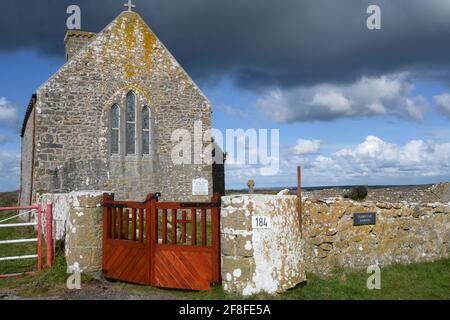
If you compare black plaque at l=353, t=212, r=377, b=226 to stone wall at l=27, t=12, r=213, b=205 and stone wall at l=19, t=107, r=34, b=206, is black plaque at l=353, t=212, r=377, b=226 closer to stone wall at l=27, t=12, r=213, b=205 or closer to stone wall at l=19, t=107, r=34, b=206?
stone wall at l=27, t=12, r=213, b=205

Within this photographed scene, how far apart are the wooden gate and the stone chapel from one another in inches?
→ 340

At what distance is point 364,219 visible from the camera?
10.2 meters

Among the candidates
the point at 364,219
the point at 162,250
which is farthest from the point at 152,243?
the point at 364,219

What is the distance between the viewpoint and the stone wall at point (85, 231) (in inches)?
380

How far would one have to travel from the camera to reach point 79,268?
9586 millimetres

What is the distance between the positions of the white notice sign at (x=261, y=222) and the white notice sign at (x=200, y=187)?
40.0 feet

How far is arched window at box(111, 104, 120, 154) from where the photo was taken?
1869 centimetres

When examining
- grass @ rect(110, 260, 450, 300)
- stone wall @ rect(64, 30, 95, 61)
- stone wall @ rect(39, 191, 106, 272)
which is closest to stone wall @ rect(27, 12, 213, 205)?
stone wall @ rect(64, 30, 95, 61)

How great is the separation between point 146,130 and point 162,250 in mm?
11360

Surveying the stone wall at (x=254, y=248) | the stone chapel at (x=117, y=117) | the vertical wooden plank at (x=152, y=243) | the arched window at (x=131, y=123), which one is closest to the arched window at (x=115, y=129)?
the stone chapel at (x=117, y=117)

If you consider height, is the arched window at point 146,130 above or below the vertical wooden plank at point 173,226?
above

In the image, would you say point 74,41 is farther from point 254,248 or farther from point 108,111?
point 254,248

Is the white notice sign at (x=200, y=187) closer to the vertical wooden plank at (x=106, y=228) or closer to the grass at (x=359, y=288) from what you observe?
the vertical wooden plank at (x=106, y=228)
